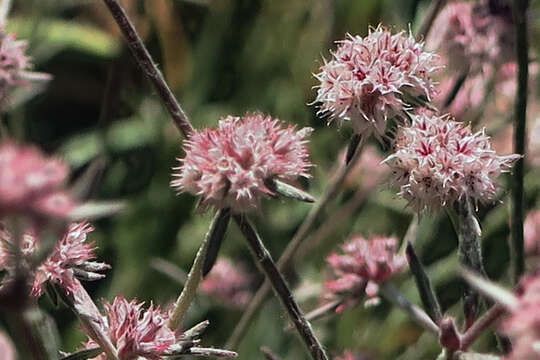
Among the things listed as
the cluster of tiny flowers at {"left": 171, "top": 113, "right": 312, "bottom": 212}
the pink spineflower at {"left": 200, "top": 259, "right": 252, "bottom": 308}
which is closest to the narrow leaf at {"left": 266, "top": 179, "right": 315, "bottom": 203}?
the cluster of tiny flowers at {"left": 171, "top": 113, "right": 312, "bottom": 212}

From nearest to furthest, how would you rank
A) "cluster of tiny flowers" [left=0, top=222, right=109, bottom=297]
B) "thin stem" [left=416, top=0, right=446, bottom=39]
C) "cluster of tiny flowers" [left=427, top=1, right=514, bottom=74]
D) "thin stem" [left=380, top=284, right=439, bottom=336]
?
"cluster of tiny flowers" [left=0, top=222, right=109, bottom=297], "thin stem" [left=380, top=284, right=439, bottom=336], "thin stem" [left=416, top=0, right=446, bottom=39], "cluster of tiny flowers" [left=427, top=1, right=514, bottom=74]

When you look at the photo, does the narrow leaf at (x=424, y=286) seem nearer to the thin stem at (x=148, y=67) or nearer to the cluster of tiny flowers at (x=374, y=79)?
the cluster of tiny flowers at (x=374, y=79)

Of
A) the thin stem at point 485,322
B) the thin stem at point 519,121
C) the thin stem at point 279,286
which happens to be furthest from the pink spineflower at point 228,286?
the thin stem at point 485,322

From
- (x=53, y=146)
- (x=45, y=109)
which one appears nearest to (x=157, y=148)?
(x=53, y=146)

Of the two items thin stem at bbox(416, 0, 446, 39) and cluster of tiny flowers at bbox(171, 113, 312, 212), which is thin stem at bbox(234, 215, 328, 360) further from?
thin stem at bbox(416, 0, 446, 39)

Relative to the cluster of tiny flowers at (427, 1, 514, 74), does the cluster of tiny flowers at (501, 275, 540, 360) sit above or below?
below

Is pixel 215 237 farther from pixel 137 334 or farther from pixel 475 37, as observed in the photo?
pixel 475 37

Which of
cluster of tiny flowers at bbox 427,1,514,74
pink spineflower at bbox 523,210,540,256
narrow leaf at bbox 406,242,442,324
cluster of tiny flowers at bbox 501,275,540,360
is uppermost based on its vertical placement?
cluster of tiny flowers at bbox 427,1,514,74
